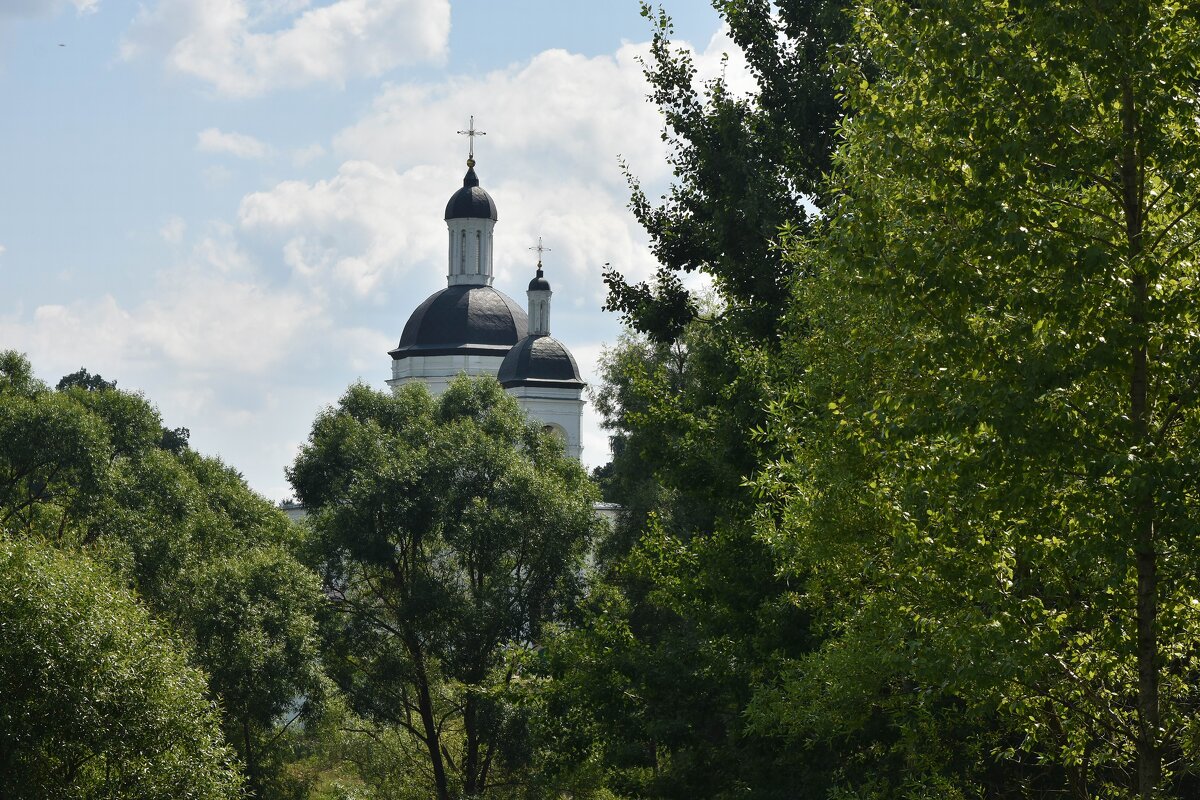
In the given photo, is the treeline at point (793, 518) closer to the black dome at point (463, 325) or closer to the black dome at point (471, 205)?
the black dome at point (463, 325)

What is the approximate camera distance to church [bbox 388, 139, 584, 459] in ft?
262

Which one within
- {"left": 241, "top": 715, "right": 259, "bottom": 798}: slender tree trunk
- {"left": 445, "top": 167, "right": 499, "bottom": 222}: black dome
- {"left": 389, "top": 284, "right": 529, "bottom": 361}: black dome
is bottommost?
{"left": 241, "top": 715, "right": 259, "bottom": 798}: slender tree trunk

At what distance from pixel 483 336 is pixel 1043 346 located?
247 feet

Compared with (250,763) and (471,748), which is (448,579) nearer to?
(471,748)

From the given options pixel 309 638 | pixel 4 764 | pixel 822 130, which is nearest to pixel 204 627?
pixel 309 638

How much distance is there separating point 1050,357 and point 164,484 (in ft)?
113

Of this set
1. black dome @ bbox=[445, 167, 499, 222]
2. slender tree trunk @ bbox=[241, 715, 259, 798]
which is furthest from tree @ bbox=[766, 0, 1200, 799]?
black dome @ bbox=[445, 167, 499, 222]

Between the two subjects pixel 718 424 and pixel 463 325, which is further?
pixel 463 325

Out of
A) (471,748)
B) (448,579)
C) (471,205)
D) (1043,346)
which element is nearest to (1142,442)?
(1043,346)

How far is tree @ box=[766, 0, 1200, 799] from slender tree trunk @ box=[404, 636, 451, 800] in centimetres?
2572

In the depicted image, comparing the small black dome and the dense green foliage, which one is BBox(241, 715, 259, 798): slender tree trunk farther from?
the small black dome

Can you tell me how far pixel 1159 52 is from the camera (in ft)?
30.9

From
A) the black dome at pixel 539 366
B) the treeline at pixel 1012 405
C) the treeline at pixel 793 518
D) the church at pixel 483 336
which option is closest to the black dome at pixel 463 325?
the church at pixel 483 336

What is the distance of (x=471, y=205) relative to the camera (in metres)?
87.0
